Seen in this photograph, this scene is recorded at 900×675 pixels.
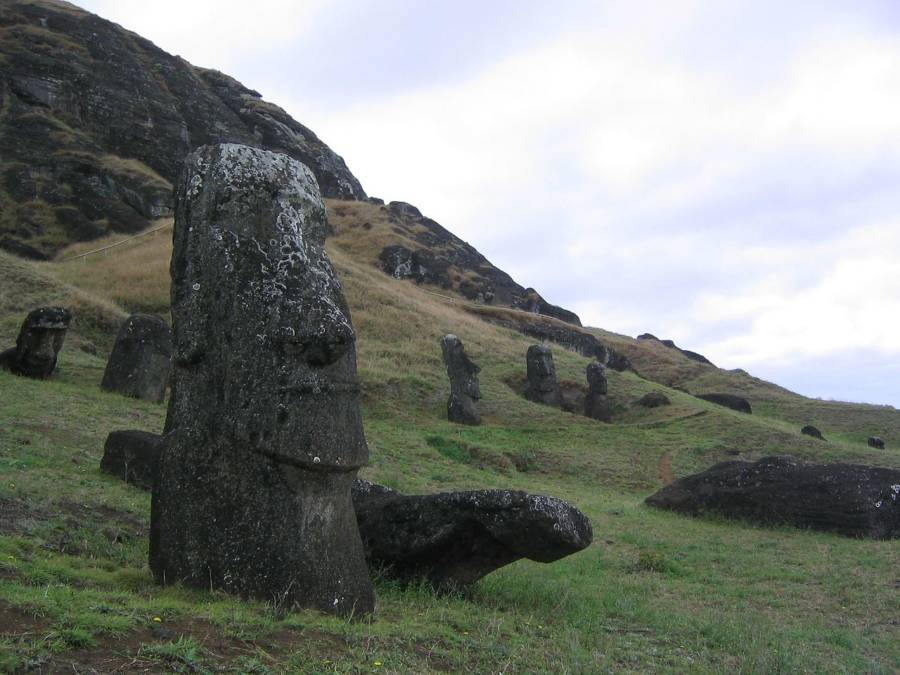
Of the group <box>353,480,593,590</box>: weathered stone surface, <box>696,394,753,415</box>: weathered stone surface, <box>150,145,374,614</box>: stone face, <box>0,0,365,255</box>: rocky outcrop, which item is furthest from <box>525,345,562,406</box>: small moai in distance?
<box>0,0,365,255</box>: rocky outcrop

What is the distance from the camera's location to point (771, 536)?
1423 centimetres

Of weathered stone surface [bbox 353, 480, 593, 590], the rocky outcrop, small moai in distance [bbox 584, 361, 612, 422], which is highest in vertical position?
the rocky outcrop

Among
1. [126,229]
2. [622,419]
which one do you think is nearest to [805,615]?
[622,419]

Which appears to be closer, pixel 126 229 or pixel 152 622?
pixel 152 622

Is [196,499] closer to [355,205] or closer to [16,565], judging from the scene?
[16,565]

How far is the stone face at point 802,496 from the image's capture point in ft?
46.6

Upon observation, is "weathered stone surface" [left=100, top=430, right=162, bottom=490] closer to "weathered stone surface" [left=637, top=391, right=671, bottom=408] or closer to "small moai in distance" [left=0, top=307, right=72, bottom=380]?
"small moai in distance" [left=0, top=307, right=72, bottom=380]

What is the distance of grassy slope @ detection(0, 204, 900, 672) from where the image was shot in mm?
4617

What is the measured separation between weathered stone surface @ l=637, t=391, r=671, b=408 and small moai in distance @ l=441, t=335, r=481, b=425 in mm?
10381

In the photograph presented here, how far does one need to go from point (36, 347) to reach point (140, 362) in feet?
7.86

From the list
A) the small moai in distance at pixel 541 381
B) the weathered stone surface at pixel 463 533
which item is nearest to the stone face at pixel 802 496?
the weathered stone surface at pixel 463 533

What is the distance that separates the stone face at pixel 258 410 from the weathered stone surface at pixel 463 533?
1377mm

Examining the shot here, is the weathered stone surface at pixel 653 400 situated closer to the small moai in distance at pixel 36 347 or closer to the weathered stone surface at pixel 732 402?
the weathered stone surface at pixel 732 402

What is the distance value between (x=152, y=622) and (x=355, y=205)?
3152 inches
